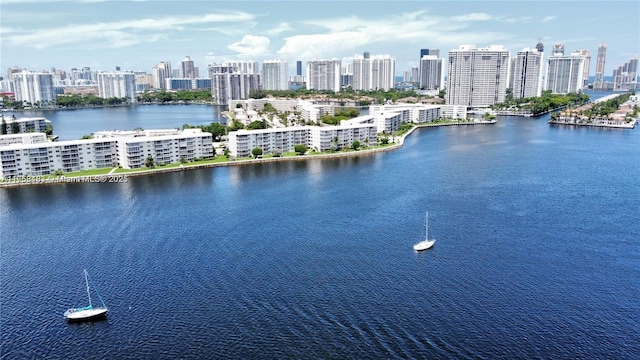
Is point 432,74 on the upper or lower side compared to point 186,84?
upper

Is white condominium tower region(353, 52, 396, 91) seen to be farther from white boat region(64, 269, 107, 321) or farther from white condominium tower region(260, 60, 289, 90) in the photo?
white boat region(64, 269, 107, 321)

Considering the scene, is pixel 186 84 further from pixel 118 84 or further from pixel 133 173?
pixel 133 173

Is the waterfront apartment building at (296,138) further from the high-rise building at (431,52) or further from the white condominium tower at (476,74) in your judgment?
the high-rise building at (431,52)

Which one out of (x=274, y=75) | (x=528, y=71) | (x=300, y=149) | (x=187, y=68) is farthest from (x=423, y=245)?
(x=187, y=68)

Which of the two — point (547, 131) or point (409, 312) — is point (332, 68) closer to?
point (547, 131)

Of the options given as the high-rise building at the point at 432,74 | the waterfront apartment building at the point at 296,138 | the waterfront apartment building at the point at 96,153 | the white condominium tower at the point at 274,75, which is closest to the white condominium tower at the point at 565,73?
the high-rise building at the point at 432,74

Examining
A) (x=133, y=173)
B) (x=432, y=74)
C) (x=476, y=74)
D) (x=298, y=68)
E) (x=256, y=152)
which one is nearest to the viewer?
(x=133, y=173)

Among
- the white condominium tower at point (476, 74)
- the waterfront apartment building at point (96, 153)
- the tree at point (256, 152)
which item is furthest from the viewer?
the white condominium tower at point (476, 74)

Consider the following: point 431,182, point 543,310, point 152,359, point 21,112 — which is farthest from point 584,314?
point 21,112
